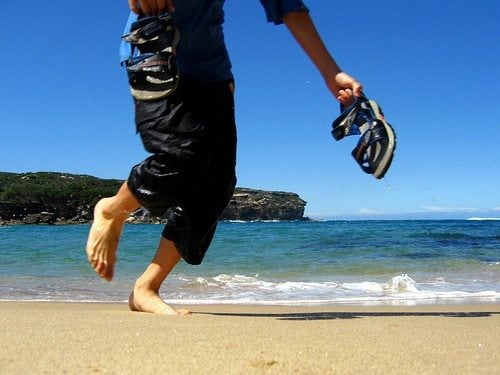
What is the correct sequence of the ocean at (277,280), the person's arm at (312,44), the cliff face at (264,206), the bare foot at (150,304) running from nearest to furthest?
the person's arm at (312,44) < the bare foot at (150,304) < the ocean at (277,280) < the cliff face at (264,206)

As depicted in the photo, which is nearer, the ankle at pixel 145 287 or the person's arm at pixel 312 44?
the person's arm at pixel 312 44

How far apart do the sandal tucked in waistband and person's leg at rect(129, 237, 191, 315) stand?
95 cm

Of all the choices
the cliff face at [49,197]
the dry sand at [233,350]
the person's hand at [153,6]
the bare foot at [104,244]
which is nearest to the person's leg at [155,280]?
the bare foot at [104,244]

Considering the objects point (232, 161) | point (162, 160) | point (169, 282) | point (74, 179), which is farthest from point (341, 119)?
point (74, 179)

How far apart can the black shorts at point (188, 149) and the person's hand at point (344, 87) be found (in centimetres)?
41

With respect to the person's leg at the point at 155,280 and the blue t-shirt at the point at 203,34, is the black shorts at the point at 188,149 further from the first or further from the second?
the person's leg at the point at 155,280

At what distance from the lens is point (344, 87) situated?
7.32 ft

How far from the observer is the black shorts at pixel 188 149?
2.02 metres

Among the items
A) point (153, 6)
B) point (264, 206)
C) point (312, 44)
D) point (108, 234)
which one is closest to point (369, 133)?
point (312, 44)

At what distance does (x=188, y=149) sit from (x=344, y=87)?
663 mm

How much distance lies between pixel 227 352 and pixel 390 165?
0.98m

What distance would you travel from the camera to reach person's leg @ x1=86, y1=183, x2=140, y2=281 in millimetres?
2146

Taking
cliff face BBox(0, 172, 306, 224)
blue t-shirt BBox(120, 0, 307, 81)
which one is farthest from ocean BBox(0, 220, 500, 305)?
cliff face BBox(0, 172, 306, 224)

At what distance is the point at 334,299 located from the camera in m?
4.80
